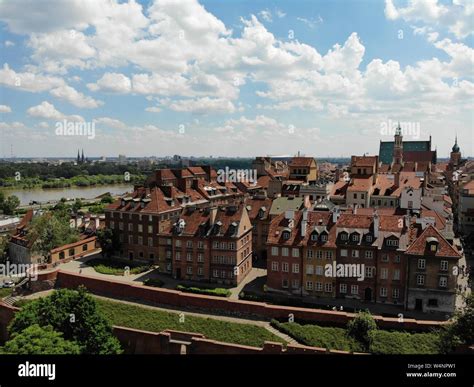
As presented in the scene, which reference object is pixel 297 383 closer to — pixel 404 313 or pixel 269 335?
pixel 269 335

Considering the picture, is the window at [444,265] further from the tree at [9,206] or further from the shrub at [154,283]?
the tree at [9,206]

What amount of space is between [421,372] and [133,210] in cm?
3640

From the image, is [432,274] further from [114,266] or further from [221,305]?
[114,266]

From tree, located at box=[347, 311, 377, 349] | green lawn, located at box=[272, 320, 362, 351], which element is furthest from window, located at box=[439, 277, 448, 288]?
green lawn, located at box=[272, 320, 362, 351]

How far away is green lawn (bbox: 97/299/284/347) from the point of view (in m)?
25.1

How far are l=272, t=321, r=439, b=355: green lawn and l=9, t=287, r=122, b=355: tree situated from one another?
37.5 ft

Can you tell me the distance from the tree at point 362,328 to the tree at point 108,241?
27.2 metres

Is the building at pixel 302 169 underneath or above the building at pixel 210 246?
above

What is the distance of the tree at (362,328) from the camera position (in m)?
23.1

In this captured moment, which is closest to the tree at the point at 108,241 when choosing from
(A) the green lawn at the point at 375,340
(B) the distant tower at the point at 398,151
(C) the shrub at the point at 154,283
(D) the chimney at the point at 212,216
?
(C) the shrub at the point at 154,283

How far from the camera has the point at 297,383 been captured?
8.64 m

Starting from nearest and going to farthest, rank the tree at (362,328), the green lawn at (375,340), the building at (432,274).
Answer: the green lawn at (375,340) → the tree at (362,328) → the building at (432,274)

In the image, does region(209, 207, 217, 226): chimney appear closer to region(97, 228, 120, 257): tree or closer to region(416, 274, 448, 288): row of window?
region(97, 228, 120, 257): tree

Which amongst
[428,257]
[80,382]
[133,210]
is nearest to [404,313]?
[428,257]
